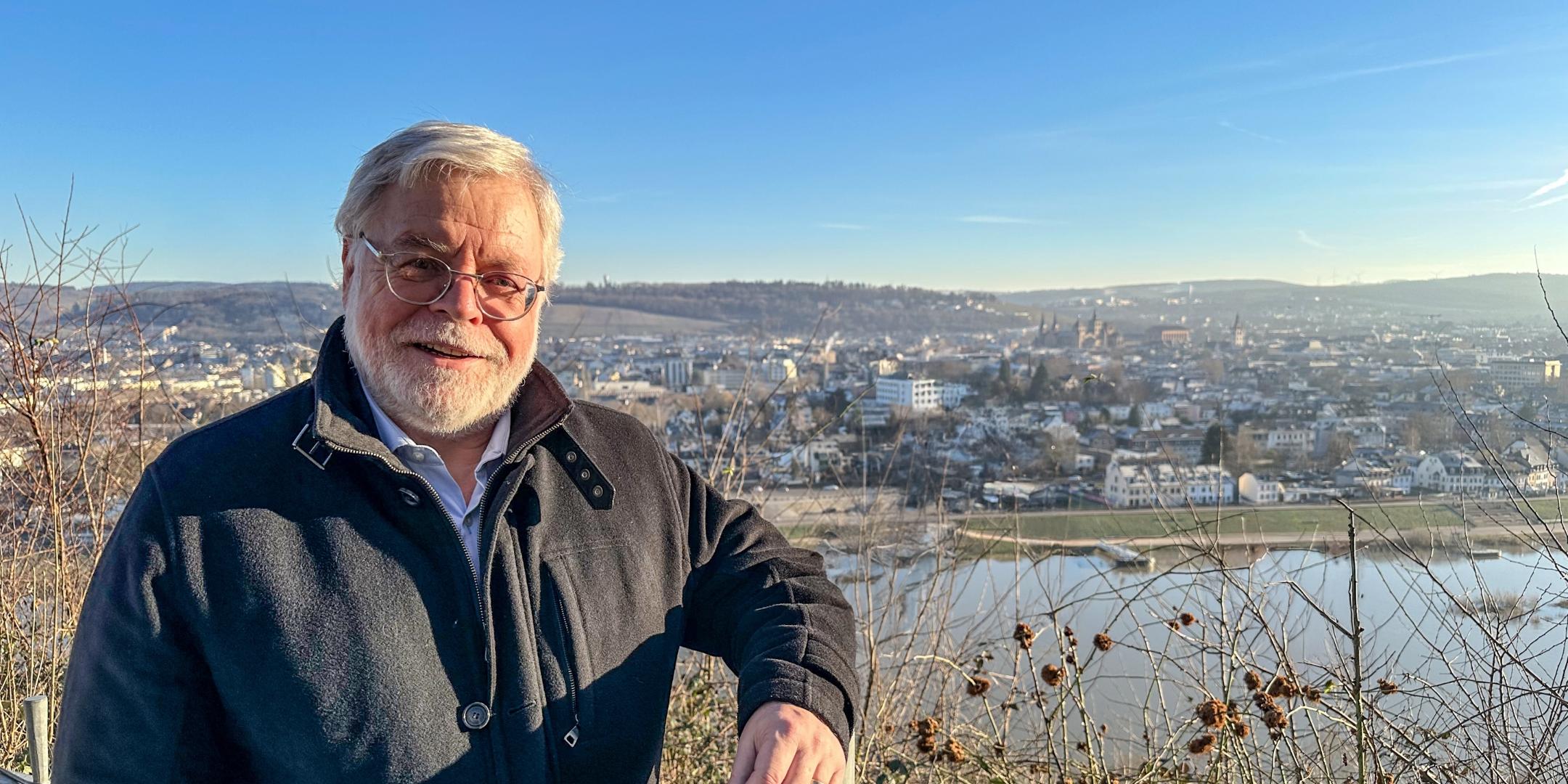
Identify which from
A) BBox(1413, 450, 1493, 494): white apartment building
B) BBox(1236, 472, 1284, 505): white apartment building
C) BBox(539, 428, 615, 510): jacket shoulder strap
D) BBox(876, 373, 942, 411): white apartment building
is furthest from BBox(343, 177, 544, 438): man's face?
BBox(876, 373, 942, 411): white apartment building

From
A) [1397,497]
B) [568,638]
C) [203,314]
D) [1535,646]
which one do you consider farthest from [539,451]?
[203,314]

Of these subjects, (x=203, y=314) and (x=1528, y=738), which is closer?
(x=1528, y=738)

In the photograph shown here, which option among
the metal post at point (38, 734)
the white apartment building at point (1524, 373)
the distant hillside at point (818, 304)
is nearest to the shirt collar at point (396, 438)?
the metal post at point (38, 734)

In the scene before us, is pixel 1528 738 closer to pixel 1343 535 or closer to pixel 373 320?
pixel 1343 535

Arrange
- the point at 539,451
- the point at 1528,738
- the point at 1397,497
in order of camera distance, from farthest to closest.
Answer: the point at 1397,497 < the point at 1528,738 < the point at 539,451

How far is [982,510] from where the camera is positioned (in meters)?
3.71

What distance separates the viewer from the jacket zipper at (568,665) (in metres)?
1.21

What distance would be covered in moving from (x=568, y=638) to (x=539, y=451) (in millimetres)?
282

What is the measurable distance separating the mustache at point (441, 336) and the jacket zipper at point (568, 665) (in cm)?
38

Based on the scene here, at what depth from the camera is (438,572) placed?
46.1 inches

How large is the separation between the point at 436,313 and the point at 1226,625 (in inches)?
64.0

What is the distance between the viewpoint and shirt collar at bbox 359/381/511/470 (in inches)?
51.6

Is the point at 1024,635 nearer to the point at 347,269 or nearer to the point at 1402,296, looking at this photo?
the point at 347,269

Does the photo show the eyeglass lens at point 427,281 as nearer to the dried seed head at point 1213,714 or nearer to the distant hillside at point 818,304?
the dried seed head at point 1213,714
